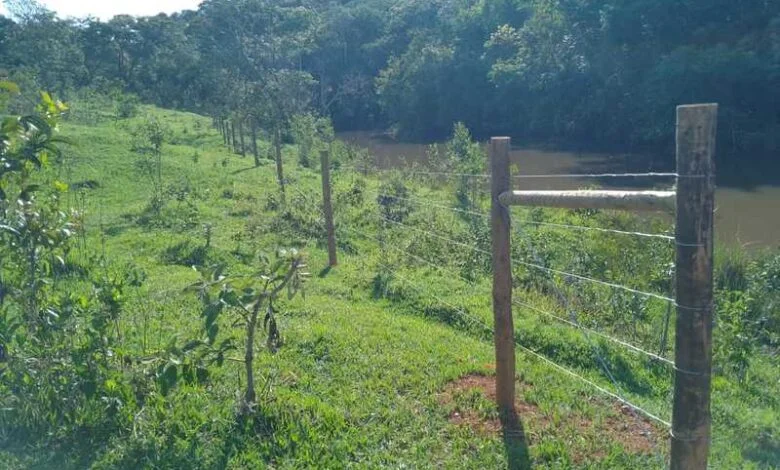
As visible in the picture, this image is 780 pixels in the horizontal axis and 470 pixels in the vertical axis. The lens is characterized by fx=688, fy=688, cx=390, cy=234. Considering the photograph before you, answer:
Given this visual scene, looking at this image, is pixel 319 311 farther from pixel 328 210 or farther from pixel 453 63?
pixel 453 63

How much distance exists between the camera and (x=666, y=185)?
17688 millimetres

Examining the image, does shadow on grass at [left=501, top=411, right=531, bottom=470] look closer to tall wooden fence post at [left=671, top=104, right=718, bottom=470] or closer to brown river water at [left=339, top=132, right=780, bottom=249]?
tall wooden fence post at [left=671, top=104, right=718, bottom=470]

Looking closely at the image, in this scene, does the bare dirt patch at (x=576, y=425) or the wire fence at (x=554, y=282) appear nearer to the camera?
the bare dirt patch at (x=576, y=425)

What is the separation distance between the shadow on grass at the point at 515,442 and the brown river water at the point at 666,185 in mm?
7007

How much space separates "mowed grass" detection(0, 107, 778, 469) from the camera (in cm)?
351

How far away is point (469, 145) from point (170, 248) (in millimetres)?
8889

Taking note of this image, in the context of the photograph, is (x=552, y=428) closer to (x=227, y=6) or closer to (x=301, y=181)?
(x=301, y=181)

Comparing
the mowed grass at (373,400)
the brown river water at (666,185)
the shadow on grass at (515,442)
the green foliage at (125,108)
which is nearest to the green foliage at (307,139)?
the brown river water at (666,185)

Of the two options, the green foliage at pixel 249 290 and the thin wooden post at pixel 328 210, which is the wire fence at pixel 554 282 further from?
the green foliage at pixel 249 290

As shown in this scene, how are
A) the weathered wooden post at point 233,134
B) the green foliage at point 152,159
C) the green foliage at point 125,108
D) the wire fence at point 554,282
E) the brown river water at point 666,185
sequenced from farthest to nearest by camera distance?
the green foliage at point 125,108 < the weathered wooden post at point 233,134 < the brown river water at point 666,185 < the green foliage at point 152,159 < the wire fence at point 554,282

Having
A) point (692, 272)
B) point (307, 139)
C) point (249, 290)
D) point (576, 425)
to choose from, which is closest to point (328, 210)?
point (249, 290)

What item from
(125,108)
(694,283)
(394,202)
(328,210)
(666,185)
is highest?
(125,108)

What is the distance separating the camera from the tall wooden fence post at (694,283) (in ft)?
7.50

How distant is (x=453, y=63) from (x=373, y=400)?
3913 centimetres
